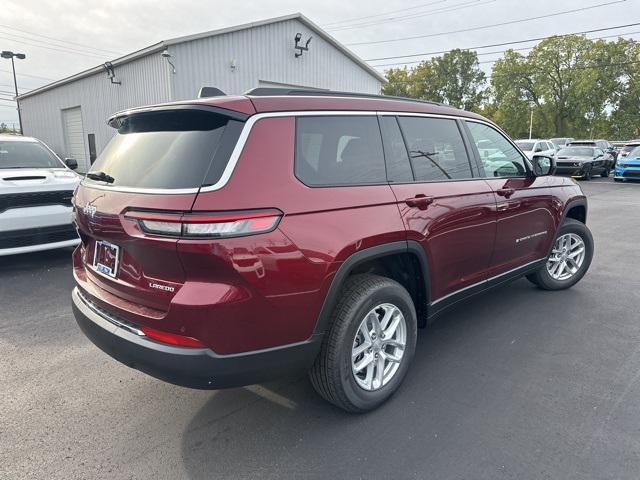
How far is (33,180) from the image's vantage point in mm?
5586

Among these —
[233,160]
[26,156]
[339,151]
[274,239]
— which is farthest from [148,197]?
[26,156]

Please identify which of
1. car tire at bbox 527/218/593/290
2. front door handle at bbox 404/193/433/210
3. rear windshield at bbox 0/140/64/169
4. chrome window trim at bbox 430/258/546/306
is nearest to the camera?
front door handle at bbox 404/193/433/210

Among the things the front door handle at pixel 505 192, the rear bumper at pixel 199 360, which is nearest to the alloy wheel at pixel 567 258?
the front door handle at pixel 505 192

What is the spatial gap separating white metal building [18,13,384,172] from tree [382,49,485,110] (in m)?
46.3

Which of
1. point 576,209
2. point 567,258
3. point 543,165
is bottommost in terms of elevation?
point 567,258

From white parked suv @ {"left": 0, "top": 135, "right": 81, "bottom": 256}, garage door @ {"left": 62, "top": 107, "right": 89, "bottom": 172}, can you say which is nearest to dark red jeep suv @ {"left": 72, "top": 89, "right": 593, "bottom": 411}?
white parked suv @ {"left": 0, "top": 135, "right": 81, "bottom": 256}

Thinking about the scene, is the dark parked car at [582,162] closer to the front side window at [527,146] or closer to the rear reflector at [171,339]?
the front side window at [527,146]

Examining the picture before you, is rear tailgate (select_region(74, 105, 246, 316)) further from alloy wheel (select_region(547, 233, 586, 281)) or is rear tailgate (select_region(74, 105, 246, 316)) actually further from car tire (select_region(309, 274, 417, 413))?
alloy wheel (select_region(547, 233, 586, 281))

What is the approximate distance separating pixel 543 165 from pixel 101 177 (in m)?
4.01

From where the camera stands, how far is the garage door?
65.9ft

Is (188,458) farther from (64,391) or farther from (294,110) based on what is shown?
(294,110)

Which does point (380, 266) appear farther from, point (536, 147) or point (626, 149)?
point (626, 149)

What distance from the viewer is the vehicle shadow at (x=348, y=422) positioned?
2.32m

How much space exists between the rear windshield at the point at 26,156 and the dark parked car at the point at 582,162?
65.6 ft
